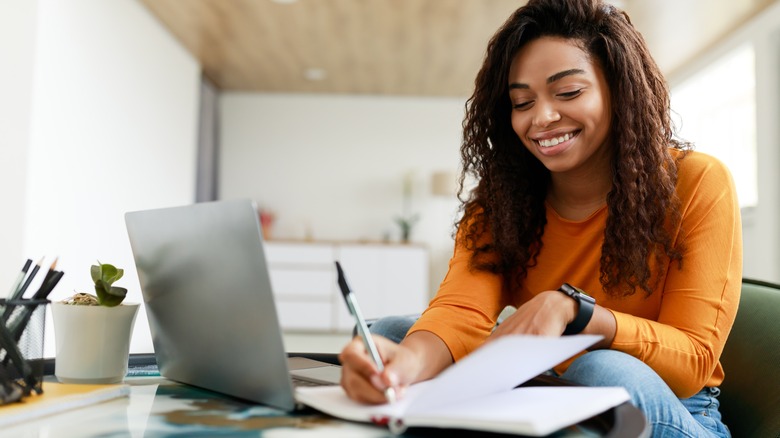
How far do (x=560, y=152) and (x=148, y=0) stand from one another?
3.85 metres

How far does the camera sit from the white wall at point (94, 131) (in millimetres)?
3180

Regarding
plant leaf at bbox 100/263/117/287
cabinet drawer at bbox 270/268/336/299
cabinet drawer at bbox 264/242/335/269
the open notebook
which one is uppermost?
plant leaf at bbox 100/263/117/287

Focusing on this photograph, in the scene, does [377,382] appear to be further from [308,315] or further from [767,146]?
[308,315]

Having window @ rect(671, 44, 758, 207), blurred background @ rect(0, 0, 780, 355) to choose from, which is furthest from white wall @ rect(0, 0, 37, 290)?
window @ rect(671, 44, 758, 207)

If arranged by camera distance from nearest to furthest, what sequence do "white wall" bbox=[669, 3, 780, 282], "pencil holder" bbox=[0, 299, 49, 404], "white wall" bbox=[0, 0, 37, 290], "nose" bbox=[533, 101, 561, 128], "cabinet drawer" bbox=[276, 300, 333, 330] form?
"pencil holder" bbox=[0, 299, 49, 404]
"nose" bbox=[533, 101, 561, 128]
"white wall" bbox=[0, 0, 37, 290]
"white wall" bbox=[669, 3, 780, 282]
"cabinet drawer" bbox=[276, 300, 333, 330]

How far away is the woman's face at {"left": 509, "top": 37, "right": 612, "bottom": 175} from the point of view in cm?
113

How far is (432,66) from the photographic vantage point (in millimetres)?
5672

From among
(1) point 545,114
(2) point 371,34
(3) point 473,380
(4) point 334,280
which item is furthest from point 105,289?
(4) point 334,280

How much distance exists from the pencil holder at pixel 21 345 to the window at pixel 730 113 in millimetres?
4398

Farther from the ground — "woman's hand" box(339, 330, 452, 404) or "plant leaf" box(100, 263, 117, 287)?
"plant leaf" box(100, 263, 117, 287)

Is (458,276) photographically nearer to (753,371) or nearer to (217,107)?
(753,371)

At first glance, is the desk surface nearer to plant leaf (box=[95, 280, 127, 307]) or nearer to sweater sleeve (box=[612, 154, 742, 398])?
plant leaf (box=[95, 280, 127, 307])

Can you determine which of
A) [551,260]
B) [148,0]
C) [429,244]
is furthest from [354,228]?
[551,260]

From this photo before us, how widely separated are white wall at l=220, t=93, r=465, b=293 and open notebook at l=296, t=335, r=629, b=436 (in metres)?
6.06
